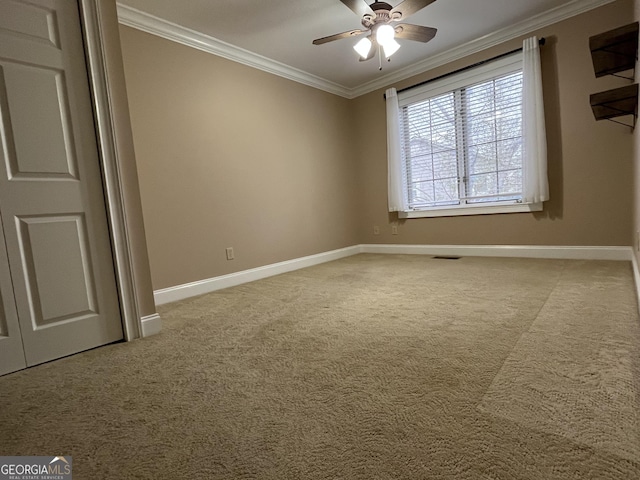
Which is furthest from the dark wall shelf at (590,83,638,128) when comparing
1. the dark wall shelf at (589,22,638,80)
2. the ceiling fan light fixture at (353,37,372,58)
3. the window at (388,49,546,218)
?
the ceiling fan light fixture at (353,37,372,58)

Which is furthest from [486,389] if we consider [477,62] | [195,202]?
[477,62]

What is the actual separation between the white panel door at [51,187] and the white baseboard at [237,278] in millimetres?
982

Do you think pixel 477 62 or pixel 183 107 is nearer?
pixel 183 107

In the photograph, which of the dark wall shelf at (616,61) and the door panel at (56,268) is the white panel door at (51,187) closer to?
the door panel at (56,268)

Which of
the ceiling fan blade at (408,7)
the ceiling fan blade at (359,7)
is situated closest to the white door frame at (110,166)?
the ceiling fan blade at (359,7)

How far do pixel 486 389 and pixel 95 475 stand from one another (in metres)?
1.19

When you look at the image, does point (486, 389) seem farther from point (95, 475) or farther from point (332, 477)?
point (95, 475)

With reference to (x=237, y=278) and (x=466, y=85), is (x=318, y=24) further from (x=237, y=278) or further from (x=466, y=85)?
(x=237, y=278)

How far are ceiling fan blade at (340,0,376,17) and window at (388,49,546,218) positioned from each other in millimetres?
1840

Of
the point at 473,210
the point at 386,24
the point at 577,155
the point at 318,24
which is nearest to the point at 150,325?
the point at 386,24

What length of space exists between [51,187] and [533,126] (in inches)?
158

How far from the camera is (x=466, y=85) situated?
12.1 feet

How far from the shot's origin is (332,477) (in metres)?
0.75

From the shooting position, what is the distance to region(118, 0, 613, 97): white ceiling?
265 centimetres
